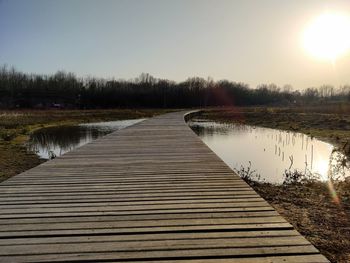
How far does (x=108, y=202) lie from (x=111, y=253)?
1580 mm

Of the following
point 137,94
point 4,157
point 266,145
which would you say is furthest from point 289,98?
point 4,157

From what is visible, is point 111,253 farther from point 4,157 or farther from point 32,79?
point 32,79

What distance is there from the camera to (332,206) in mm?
7098

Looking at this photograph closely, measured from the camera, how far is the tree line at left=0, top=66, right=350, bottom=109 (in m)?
66.0

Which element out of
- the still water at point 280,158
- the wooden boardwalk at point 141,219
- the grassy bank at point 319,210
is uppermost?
the wooden boardwalk at point 141,219

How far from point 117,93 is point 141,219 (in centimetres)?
6882

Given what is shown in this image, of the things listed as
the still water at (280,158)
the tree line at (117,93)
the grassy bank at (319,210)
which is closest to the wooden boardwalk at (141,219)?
the grassy bank at (319,210)

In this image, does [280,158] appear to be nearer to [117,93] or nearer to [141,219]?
[141,219]

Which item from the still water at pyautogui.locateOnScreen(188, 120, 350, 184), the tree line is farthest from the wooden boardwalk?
the tree line

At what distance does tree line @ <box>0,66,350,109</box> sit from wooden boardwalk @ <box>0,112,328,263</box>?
195ft

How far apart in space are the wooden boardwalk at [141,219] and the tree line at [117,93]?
2341 inches

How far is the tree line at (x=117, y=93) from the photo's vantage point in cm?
6600

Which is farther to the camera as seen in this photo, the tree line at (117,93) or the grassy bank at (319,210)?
the tree line at (117,93)

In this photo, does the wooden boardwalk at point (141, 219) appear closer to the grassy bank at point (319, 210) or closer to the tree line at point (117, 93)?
the grassy bank at point (319, 210)
